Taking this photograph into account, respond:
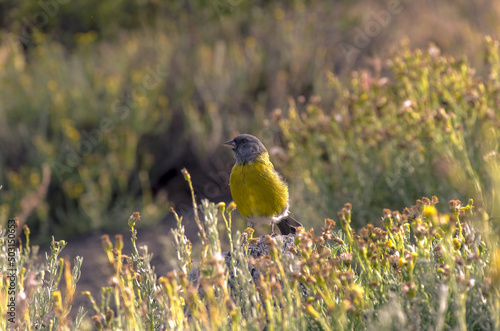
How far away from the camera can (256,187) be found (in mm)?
3959

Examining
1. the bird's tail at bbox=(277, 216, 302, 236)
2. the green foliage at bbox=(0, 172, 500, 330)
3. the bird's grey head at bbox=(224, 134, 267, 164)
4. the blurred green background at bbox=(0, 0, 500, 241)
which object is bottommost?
the green foliage at bbox=(0, 172, 500, 330)

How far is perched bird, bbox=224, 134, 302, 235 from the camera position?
13.0 feet

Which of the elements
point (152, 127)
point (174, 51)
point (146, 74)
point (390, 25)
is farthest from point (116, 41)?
point (390, 25)

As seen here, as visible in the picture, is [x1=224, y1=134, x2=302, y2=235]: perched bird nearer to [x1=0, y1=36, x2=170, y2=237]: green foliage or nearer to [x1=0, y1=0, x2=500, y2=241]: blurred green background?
[x1=0, y1=0, x2=500, y2=241]: blurred green background

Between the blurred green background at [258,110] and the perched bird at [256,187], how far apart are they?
2.42 ft

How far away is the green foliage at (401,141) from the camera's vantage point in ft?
14.3

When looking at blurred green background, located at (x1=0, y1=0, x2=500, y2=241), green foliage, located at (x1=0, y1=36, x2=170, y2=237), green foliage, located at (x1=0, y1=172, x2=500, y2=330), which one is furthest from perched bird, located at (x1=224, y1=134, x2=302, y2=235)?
green foliage, located at (x1=0, y1=36, x2=170, y2=237)

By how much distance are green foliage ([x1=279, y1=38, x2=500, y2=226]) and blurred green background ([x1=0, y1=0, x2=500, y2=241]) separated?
0.06 ft

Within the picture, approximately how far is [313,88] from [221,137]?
68.3 inches

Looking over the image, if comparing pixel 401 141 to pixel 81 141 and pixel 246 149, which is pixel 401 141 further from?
pixel 81 141

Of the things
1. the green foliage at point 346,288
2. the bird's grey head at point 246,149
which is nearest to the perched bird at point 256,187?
the bird's grey head at point 246,149

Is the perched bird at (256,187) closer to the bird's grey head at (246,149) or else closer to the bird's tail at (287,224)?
the bird's grey head at (246,149)

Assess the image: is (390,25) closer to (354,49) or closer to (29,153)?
(354,49)

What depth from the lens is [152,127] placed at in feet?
25.4
